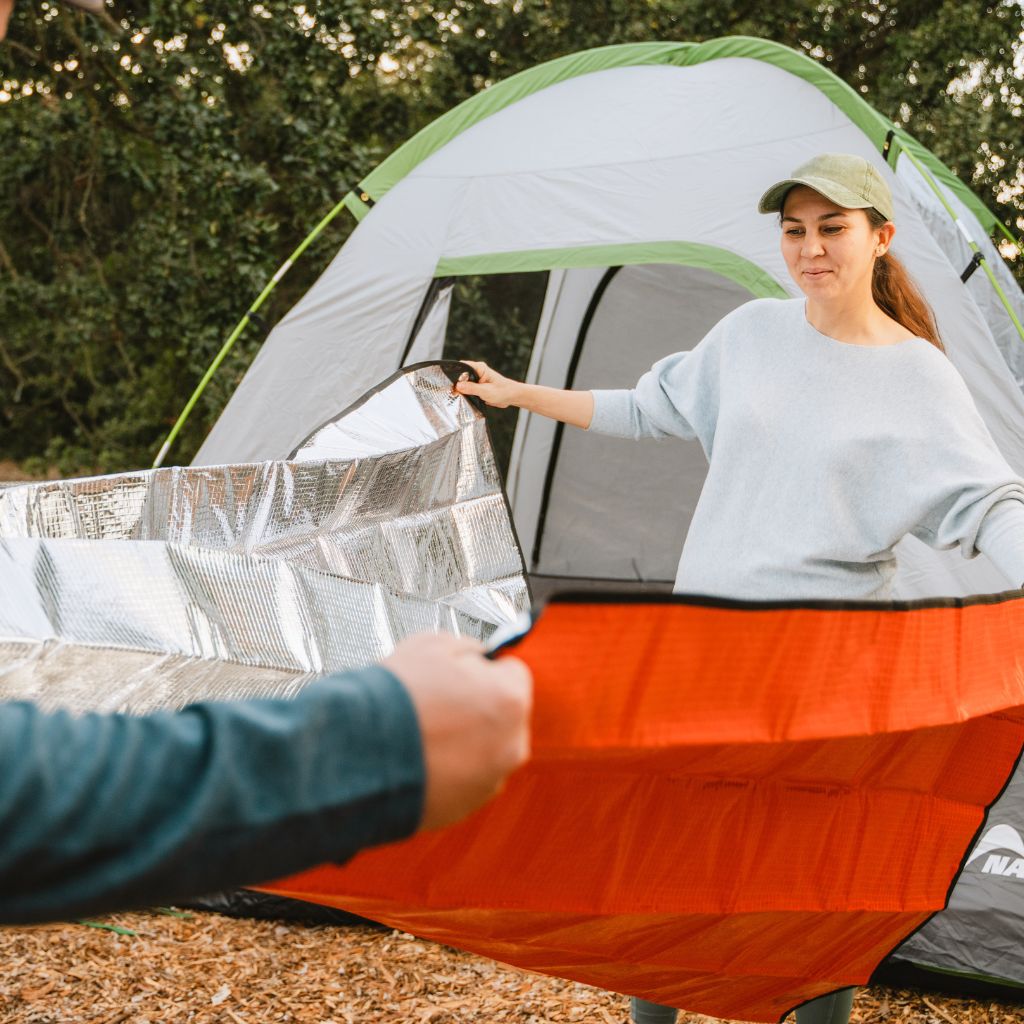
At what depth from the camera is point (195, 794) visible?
49cm

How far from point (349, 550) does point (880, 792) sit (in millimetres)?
1162

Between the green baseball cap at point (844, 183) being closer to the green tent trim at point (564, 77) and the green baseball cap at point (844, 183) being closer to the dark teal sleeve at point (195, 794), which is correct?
the dark teal sleeve at point (195, 794)

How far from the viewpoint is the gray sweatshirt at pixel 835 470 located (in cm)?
134

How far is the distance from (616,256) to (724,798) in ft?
5.85

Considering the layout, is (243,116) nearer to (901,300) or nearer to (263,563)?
Result: (263,563)

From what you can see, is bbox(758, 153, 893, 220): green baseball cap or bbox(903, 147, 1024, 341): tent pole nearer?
bbox(758, 153, 893, 220): green baseball cap

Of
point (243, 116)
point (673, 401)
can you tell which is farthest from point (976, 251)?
point (243, 116)

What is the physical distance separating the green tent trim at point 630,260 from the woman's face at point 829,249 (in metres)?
0.84

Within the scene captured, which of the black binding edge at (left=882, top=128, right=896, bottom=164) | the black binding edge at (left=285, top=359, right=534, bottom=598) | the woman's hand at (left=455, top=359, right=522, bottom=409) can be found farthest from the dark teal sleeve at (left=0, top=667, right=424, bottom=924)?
the black binding edge at (left=882, top=128, right=896, bottom=164)

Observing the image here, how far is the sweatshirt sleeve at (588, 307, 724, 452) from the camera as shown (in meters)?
1.61

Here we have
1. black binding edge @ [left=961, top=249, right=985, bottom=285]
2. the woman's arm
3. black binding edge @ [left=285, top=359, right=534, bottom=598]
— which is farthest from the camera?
black binding edge @ [left=961, top=249, right=985, bottom=285]

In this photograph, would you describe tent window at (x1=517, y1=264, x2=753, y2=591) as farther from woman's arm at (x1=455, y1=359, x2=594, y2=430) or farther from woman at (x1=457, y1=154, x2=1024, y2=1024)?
woman at (x1=457, y1=154, x2=1024, y2=1024)

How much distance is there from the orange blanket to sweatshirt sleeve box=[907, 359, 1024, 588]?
20cm

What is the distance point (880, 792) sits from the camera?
1151mm
